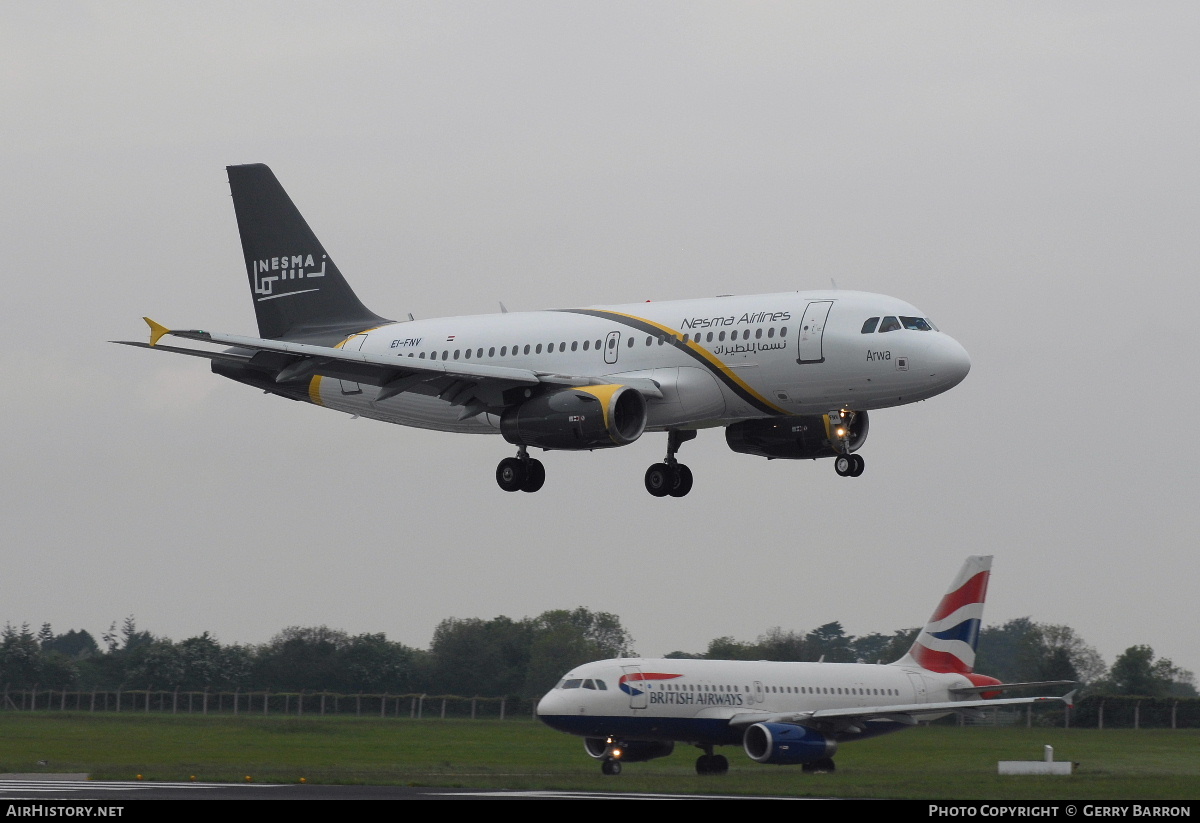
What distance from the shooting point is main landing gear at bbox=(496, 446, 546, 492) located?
47.5 m

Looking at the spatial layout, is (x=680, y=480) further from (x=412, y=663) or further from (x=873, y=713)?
(x=412, y=663)

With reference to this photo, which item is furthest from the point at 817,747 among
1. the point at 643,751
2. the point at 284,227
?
the point at 284,227

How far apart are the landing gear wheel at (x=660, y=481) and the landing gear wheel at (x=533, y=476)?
2.93 m

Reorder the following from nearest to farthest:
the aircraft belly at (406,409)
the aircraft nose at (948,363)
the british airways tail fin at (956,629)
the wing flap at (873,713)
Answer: the aircraft nose at (948,363) < the aircraft belly at (406,409) < the wing flap at (873,713) < the british airways tail fin at (956,629)

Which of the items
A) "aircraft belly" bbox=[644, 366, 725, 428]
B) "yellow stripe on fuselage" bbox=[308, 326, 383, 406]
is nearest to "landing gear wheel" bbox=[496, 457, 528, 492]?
"aircraft belly" bbox=[644, 366, 725, 428]

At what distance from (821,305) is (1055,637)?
176 ft

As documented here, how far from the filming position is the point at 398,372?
46.3m

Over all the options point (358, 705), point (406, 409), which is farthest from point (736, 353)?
point (358, 705)

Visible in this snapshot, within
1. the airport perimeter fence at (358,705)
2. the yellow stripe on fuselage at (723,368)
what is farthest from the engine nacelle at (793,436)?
the airport perimeter fence at (358,705)

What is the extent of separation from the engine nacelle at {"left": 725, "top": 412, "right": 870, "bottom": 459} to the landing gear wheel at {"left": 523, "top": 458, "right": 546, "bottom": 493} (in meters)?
5.20

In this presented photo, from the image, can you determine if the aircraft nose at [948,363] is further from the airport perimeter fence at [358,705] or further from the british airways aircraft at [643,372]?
the airport perimeter fence at [358,705]

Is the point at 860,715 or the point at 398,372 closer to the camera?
the point at 398,372

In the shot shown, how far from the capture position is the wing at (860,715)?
56.7 m

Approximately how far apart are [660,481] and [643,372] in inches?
160
